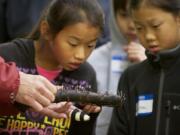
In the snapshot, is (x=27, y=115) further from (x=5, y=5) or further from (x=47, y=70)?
(x=5, y=5)

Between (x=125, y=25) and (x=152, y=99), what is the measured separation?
0.50m

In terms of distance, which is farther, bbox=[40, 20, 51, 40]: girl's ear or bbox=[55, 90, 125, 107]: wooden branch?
bbox=[40, 20, 51, 40]: girl's ear

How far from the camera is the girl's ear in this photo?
193 centimetres

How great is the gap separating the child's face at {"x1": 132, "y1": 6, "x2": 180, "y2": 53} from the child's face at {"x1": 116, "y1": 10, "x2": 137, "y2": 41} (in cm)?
35

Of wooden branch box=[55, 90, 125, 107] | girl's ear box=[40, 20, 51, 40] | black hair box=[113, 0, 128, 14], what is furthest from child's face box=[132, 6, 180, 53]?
wooden branch box=[55, 90, 125, 107]

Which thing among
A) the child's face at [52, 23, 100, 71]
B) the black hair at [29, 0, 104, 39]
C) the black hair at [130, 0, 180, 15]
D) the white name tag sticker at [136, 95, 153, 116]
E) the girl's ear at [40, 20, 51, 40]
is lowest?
the white name tag sticker at [136, 95, 153, 116]

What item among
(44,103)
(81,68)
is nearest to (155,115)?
(81,68)

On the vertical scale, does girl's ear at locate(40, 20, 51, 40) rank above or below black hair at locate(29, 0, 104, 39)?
below

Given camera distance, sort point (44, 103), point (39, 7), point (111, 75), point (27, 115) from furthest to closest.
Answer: point (39, 7)
point (111, 75)
point (27, 115)
point (44, 103)

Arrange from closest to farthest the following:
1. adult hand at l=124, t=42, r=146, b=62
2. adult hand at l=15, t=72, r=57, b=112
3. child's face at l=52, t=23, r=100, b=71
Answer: adult hand at l=15, t=72, r=57, b=112 < child's face at l=52, t=23, r=100, b=71 < adult hand at l=124, t=42, r=146, b=62

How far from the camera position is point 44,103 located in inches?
50.1

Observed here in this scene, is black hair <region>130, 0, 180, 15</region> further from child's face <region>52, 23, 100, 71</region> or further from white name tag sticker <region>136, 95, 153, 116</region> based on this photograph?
white name tag sticker <region>136, 95, 153, 116</region>

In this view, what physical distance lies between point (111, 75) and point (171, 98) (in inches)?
19.0

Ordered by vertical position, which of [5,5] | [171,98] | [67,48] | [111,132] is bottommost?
[111,132]
